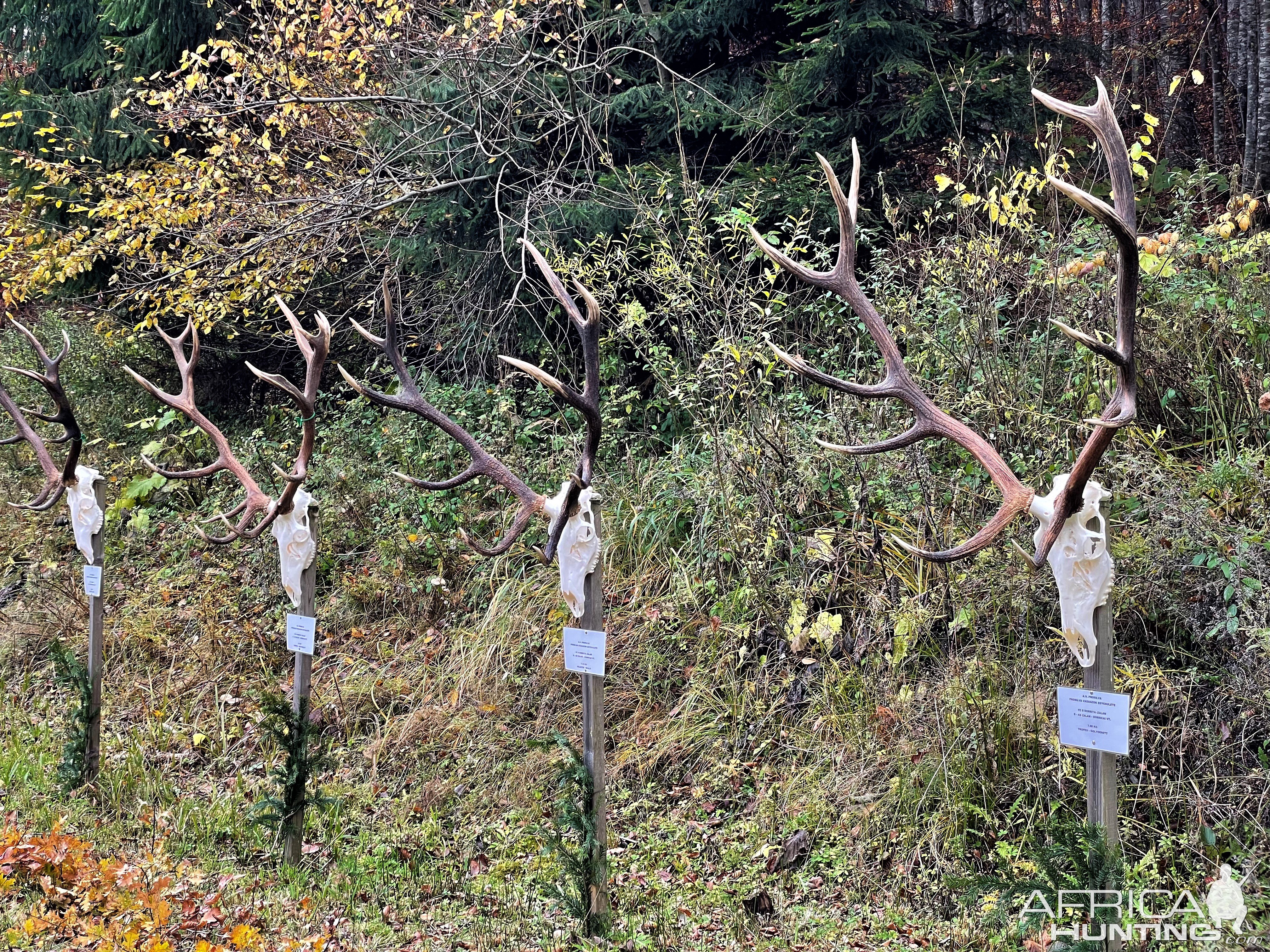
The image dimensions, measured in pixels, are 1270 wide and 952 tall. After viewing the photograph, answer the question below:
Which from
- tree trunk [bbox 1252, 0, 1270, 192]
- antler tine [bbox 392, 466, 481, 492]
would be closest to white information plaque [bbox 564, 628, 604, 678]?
antler tine [bbox 392, 466, 481, 492]

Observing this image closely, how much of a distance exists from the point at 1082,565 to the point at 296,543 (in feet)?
12.3

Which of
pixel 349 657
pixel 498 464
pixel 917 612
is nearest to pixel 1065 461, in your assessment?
pixel 917 612

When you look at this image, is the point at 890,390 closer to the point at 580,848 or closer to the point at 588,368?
the point at 588,368

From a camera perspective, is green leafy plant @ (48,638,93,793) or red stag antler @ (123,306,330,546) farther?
green leafy plant @ (48,638,93,793)

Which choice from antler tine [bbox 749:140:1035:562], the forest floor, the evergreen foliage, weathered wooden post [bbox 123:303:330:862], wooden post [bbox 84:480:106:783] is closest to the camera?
antler tine [bbox 749:140:1035:562]

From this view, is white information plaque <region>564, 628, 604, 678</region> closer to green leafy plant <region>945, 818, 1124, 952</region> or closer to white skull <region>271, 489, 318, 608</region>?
green leafy plant <region>945, 818, 1124, 952</region>

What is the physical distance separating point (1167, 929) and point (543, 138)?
274 inches

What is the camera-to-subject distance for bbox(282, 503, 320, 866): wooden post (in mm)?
5203

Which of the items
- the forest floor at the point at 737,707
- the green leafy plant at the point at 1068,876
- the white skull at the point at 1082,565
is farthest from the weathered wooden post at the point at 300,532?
the white skull at the point at 1082,565

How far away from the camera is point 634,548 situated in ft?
22.1

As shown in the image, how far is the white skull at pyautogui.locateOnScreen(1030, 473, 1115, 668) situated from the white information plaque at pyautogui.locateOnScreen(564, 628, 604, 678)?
67.5 inches

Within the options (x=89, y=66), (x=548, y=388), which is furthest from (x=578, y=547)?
(x=89, y=66)

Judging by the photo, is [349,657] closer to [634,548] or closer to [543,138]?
[634,548]

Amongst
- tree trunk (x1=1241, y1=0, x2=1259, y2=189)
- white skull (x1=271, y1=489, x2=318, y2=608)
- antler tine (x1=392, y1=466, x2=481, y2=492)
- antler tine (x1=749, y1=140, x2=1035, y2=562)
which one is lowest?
white skull (x1=271, y1=489, x2=318, y2=608)
